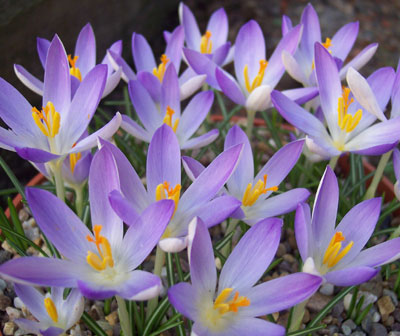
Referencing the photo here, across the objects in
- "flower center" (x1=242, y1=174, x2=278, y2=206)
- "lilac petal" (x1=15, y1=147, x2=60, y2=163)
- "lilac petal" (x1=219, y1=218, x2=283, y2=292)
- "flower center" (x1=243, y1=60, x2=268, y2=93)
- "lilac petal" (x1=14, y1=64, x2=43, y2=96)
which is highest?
"lilac petal" (x1=14, y1=64, x2=43, y2=96)

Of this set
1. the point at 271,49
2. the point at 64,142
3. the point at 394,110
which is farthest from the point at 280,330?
the point at 271,49

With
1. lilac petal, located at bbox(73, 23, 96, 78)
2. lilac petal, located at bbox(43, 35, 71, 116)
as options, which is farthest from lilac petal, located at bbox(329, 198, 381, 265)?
lilac petal, located at bbox(73, 23, 96, 78)

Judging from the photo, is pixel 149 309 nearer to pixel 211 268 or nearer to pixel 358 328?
pixel 211 268

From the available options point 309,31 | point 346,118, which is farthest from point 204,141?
point 309,31

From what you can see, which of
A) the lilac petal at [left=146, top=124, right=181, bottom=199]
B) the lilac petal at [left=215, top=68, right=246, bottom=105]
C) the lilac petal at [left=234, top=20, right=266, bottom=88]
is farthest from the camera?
the lilac petal at [left=234, top=20, right=266, bottom=88]

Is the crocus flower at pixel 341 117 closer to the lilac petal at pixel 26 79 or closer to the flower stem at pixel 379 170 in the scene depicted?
the flower stem at pixel 379 170

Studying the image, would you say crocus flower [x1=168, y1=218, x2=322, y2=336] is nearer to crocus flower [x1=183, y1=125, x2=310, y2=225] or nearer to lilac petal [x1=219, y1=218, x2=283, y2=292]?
lilac petal [x1=219, y1=218, x2=283, y2=292]
